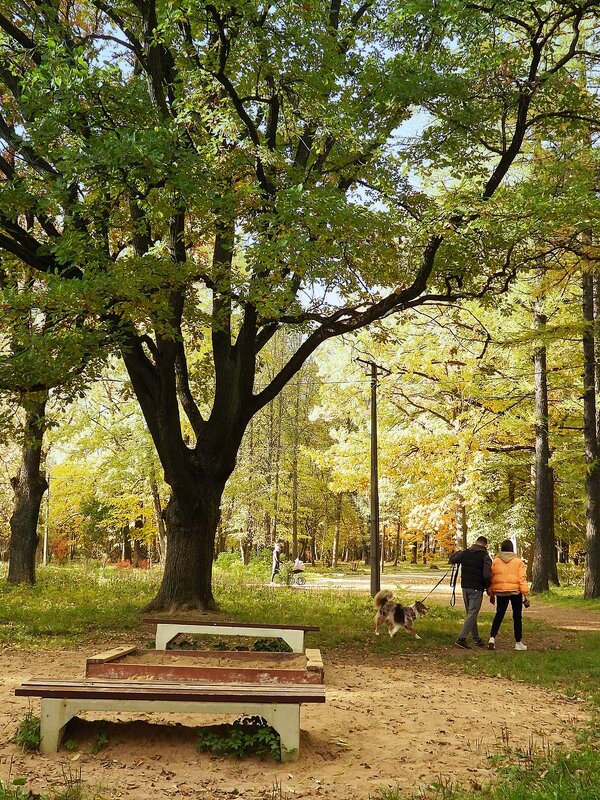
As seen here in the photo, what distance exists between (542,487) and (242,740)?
17275 mm

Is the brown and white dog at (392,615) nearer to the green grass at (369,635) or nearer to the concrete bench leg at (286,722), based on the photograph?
the green grass at (369,635)

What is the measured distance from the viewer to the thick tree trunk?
43.1ft

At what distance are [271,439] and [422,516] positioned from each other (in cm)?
1497

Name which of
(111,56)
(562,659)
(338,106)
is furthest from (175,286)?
(562,659)

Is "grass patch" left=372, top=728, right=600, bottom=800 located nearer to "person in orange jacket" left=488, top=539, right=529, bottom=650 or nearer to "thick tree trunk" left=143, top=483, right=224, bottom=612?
"person in orange jacket" left=488, top=539, right=529, bottom=650

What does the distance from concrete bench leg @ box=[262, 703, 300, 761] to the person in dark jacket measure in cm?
693

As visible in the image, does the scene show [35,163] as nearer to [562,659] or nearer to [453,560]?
[453,560]

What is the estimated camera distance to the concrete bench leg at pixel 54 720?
5.28m

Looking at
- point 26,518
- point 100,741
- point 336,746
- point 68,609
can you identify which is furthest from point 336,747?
point 26,518

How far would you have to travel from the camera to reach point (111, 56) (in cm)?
1390

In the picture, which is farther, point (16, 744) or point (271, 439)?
point (271, 439)

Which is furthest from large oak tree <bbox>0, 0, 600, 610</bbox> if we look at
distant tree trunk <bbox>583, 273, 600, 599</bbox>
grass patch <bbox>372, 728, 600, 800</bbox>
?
distant tree trunk <bbox>583, 273, 600, 599</bbox>

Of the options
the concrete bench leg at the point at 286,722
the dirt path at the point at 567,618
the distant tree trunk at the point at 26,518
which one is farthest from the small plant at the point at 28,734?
the distant tree trunk at the point at 26,518

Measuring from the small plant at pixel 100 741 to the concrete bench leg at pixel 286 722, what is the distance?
4.14 feet
